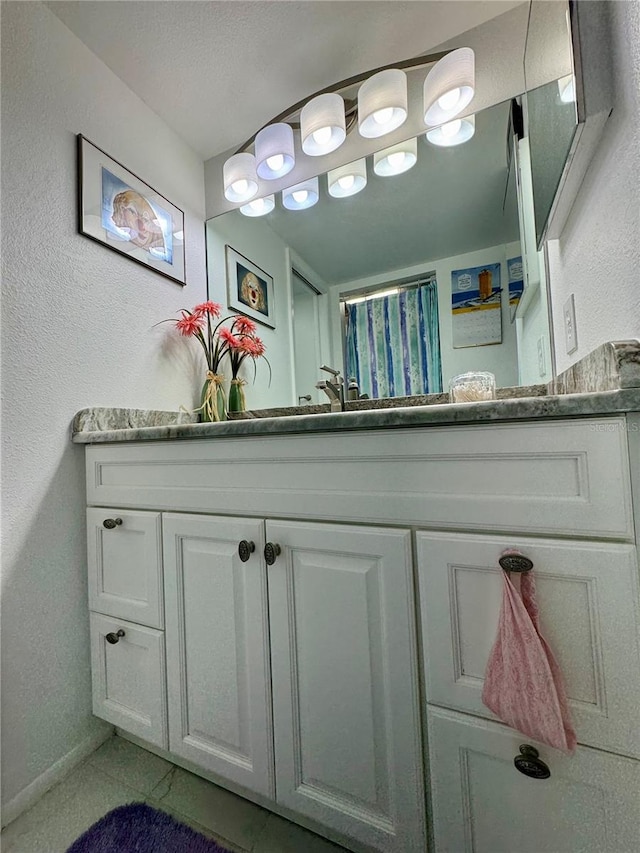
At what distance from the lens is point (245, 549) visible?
0.70 meters

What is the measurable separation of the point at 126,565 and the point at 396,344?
105 cm

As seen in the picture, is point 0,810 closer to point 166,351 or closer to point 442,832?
point 442,832

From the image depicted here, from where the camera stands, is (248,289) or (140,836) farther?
(248,289)

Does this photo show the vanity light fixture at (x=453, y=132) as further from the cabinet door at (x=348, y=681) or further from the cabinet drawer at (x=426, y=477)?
the cabinet door at (x=348, y=681)

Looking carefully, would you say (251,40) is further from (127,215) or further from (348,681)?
(348,681)

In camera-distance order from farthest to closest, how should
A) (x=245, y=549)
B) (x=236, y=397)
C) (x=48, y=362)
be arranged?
(x=236, y=397) < (x=48, y=362) < (x=245, y=549)

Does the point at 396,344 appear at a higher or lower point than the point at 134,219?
lower

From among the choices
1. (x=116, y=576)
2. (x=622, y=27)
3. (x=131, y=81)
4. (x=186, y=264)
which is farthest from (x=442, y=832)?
(x=131, y=81)

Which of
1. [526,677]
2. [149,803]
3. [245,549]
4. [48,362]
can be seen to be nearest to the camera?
[526,677]

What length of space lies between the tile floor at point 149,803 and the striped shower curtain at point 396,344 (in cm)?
113

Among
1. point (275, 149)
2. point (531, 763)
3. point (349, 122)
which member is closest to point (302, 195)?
point (275, 149)

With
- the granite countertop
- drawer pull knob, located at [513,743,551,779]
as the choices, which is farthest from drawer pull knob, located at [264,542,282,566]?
drawer pull knob, located at [513,743,551,779]

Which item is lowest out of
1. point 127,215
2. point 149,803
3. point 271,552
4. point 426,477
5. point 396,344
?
point 149,803

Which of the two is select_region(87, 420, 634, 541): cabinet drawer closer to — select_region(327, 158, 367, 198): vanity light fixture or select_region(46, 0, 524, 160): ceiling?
select_region(327, 158, 367, 198): vanity light fixture
